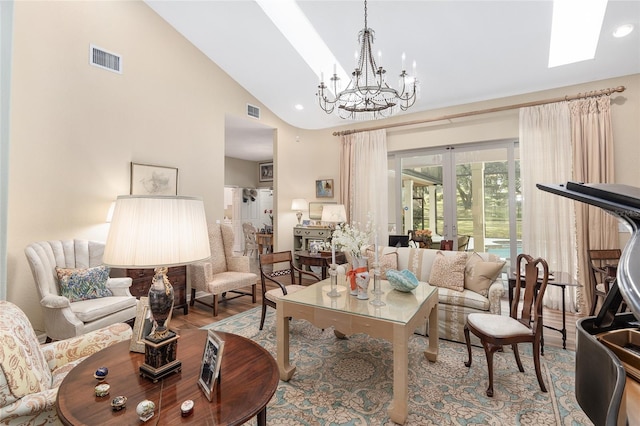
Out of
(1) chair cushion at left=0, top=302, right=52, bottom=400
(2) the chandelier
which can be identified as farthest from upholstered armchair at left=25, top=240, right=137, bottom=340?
(2) the chandelier

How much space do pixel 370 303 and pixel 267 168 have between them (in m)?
7.40

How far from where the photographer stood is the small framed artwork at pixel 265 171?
29.8 feet

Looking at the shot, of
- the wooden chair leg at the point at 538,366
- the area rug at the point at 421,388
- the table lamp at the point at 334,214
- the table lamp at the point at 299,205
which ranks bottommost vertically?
the area rug at the point at 421,388

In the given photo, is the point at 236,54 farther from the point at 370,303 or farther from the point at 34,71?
the point at 370,303

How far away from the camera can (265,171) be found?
9164mm

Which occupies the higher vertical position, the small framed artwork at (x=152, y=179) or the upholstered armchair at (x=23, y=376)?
the small framed artwork at (x=152, y=179)

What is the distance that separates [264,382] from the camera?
1171mm

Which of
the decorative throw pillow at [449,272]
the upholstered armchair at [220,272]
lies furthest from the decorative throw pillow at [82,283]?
the decorative throw pillow at [449,272]

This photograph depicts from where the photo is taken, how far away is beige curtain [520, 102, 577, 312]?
3941 mm

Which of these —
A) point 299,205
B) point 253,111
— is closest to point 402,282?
point 299,205

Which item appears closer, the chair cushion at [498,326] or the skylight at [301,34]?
the chair cushion at [498,326]

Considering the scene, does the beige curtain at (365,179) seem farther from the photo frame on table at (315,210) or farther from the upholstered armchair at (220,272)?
the upholstered armchair at (220,272)

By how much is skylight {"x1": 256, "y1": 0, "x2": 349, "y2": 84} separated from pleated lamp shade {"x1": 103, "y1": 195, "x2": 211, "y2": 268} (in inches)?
110

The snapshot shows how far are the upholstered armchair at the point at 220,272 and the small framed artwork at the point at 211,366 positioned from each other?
8.95 ft
